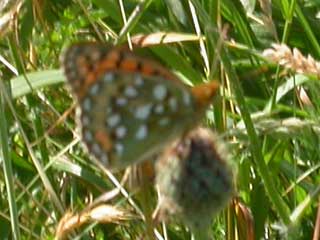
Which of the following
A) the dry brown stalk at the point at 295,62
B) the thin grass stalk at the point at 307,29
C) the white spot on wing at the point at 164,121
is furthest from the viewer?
the thin grass stalk at the point at 307,29

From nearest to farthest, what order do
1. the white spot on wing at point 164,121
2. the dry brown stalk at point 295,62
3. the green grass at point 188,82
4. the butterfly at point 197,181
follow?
the butterfly at point 197,181 → the white spot on wing at point 164,121 → the dry brown stalk at point 295,62 → the green grass at point 188,82

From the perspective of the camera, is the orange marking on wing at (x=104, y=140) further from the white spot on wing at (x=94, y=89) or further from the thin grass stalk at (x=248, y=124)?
the thin grass stalk at (x=248, y=124)

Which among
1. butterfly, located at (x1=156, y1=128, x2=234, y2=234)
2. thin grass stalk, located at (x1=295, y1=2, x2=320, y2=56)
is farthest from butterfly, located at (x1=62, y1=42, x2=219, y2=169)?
thin grass stalk, located at (x1=295, y1=2, x2=320, y2=56)

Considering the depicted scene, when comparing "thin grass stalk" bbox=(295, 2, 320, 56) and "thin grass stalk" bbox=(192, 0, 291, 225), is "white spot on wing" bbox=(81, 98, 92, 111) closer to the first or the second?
"thin grass stalk" bbox=(192, 0, 291, 225)

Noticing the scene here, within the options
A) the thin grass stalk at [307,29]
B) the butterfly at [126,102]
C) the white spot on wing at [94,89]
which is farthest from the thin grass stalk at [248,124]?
→ the thin grass stalk at [307,29]

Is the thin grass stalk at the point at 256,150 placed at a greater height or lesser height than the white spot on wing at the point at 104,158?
lesser

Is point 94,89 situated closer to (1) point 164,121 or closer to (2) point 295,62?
(1) point 164,121
